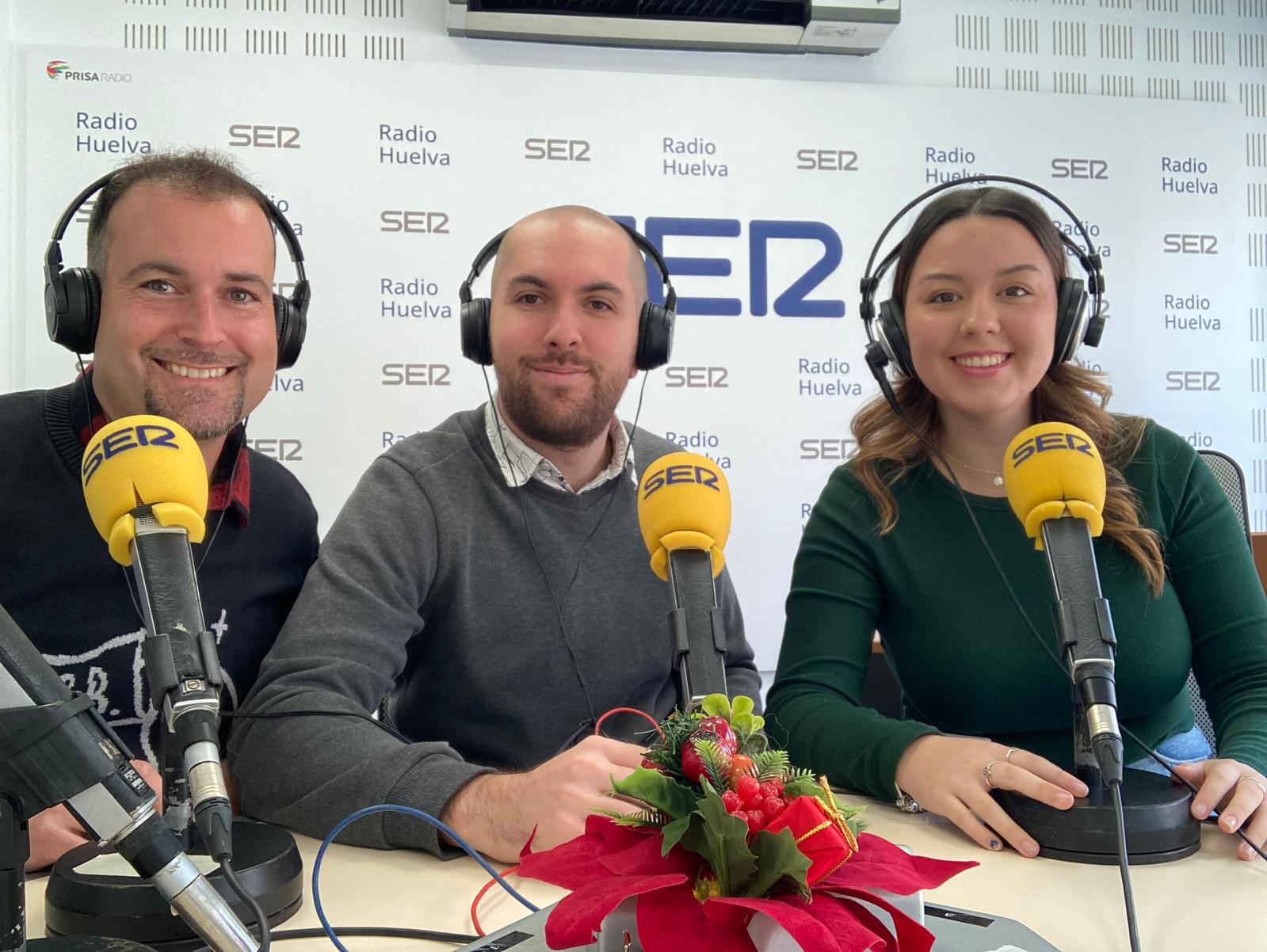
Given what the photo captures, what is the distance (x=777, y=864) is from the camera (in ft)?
2.08

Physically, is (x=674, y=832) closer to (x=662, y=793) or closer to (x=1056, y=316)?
(x=662, y=793)

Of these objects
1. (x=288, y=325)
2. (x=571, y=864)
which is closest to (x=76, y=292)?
(x=288, y=325)

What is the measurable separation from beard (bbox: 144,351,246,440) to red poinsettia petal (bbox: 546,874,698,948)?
3.36 ft

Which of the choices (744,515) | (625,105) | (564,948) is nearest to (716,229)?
(625,105)

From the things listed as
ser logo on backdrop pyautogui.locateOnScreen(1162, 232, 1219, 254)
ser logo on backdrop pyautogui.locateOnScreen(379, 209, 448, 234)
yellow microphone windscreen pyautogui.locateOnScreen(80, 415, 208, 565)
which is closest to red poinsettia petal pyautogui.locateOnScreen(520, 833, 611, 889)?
yellow microphone windscreen pyautogui.locateOnScreen(80, 415, 208, 565)

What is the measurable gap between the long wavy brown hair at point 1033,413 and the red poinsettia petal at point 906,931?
0.94m

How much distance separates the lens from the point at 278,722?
4.03 feet

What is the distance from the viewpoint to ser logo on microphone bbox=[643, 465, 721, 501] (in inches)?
41.6

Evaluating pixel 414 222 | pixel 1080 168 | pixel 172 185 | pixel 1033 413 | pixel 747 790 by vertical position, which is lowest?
pixel 747 790

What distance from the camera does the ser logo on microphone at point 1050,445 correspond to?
1.05 m

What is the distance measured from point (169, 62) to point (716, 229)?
5.30ft

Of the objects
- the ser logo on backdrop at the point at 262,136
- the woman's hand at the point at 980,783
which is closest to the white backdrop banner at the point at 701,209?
the ser logo on backdrop at the point at 262,136

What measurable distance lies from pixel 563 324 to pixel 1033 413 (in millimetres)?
760

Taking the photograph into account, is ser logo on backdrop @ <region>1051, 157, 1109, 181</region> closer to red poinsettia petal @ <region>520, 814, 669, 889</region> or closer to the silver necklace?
the silver necklace
